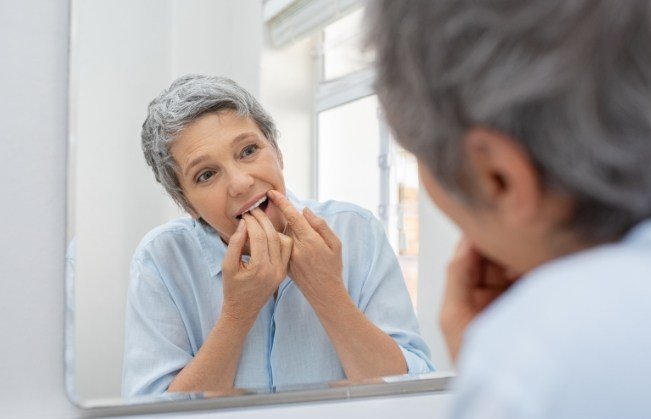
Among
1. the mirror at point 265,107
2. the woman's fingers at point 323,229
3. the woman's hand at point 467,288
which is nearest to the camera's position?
the woman's hand at point 467,288

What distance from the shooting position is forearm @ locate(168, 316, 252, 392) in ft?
2.17

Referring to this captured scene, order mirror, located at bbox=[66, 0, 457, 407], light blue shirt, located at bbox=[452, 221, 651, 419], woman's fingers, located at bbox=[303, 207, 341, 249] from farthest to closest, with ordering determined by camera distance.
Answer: woman's fingers, located at bbox=[303, 207, 341, 249], mirror, located at bbox=[66, 0, 457, 407], light blue shirt, located at bbox=[452, 221, 651, 419]

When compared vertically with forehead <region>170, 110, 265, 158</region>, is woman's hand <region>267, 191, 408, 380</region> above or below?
below

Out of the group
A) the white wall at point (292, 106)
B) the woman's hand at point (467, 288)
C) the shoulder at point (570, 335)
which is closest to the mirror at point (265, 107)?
the white wall at point (292, 106)

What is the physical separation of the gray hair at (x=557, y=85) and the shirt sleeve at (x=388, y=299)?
0.40 m

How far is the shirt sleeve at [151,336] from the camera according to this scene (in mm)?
654

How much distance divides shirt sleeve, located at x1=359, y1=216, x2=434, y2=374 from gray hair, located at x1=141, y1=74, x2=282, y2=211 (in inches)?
8.0

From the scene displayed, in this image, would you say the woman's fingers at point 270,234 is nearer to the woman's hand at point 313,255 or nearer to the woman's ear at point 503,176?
the woman's hand at point 313,255

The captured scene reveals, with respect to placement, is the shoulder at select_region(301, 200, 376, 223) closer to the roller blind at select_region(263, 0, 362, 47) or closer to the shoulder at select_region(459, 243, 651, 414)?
the roller blind at select_region(263, 0, 362, 47)

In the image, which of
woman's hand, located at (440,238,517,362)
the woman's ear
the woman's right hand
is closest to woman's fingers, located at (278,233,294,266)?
the woman's right hand

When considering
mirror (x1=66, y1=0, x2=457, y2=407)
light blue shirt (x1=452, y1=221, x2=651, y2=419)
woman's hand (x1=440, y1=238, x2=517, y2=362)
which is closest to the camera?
light blue shirt (x1=452, y1=221, x2=651, y2=419)

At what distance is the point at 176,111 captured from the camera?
2.20ft

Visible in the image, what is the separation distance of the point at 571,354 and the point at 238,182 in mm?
466

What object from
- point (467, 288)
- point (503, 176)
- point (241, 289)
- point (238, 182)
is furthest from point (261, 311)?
point (503, 176)
